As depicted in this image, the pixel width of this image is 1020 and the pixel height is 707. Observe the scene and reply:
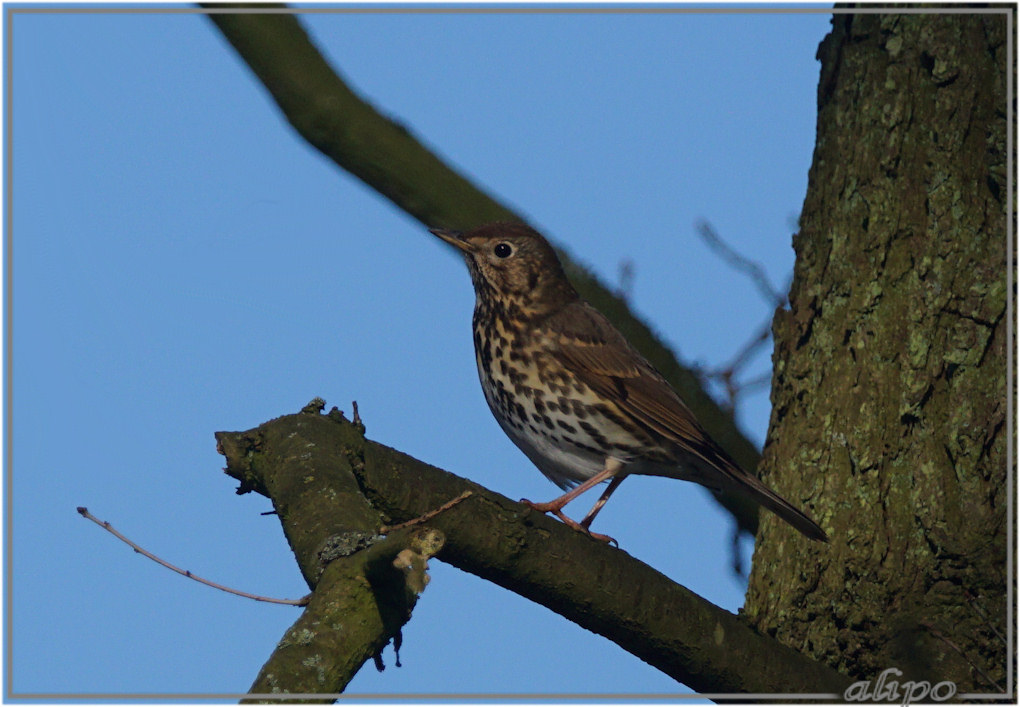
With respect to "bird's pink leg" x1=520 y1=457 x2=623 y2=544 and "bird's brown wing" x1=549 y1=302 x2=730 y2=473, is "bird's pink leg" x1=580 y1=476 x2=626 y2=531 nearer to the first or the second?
"bird's pink leg" x1=520 y1=457 x2=623 y2=544

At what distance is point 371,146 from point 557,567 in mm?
3187

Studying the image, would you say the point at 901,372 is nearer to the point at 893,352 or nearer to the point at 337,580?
the point at 893,352

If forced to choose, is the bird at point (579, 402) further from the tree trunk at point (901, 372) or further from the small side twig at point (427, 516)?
the small side twig at point (427, 516)

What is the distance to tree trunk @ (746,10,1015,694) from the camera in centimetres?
471

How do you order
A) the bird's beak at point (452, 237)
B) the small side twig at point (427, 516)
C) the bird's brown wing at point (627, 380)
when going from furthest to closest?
1. the bird's beak at point (452, 237)
2. the bird's brown wing at point (627, 380)
3. the small side twig at point (427, 516)

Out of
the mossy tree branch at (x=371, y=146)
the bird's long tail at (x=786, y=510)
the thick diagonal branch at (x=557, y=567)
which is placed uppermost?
the mossy tree branch at (x=371, y=146)

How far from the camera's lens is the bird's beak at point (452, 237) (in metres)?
5.80

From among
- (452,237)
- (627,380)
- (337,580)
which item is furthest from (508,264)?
(337,580)

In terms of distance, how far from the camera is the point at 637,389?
18.2ft

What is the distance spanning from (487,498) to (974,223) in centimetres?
303

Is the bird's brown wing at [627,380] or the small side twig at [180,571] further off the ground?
the bird's brown wing at [627,380]

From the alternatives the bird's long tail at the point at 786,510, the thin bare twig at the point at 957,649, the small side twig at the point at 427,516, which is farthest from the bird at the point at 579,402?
the small side twig at the point at 427,516

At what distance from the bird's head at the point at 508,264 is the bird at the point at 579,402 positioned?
0.01 meters

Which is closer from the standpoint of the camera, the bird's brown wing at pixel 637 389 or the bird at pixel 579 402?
the bird's brown wing at pixel 637 389
